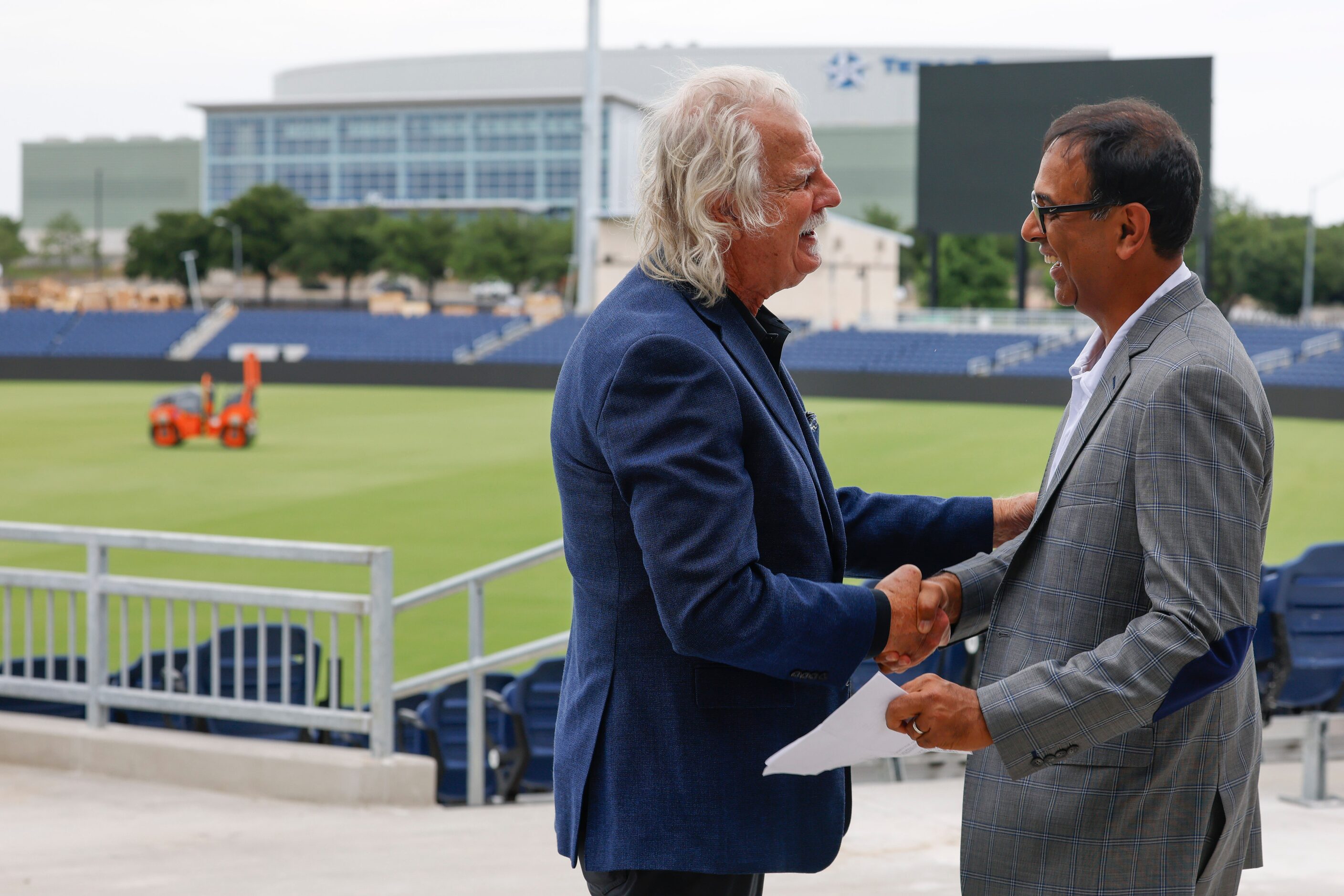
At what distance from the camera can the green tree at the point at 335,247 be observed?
85.1 meters

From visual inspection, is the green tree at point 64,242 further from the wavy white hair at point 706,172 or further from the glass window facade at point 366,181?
the wavy white hair at point 706,172

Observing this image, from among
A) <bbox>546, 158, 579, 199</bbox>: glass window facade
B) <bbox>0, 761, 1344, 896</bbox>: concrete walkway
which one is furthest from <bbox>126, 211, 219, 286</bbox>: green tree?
<bbox>0, 761, 1344, 896</bbox>: concrete walkway

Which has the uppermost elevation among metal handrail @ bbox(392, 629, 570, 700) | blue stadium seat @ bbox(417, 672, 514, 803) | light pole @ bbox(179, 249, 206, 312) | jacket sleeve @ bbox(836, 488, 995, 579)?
light pole @ bbox(179, 249, 206, 312)

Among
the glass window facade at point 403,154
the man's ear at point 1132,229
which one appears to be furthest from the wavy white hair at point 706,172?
the glass window facade at point 403,154

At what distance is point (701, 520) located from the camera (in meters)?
1.87

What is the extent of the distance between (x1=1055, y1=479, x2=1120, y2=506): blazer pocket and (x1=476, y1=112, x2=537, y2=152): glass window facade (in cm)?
10377

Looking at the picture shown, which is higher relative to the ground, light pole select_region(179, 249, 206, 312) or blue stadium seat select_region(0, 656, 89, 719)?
light pole select_region(179, 249, 206, 312)

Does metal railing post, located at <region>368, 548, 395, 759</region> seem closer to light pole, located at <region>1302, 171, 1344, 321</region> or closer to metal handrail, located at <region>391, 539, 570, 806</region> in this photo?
metal handrail, located at <region>391, 539, 570, 806</region>

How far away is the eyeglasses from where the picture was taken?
2049 millimetres

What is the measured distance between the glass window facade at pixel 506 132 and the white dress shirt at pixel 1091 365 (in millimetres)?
103478

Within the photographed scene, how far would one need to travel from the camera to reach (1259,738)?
7.40 feet

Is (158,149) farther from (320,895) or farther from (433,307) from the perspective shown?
(320,895)

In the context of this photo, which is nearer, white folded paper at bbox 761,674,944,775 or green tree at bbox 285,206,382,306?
white folded paper at bbox 761,674,944,775

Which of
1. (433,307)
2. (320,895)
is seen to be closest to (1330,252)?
(433,307)
